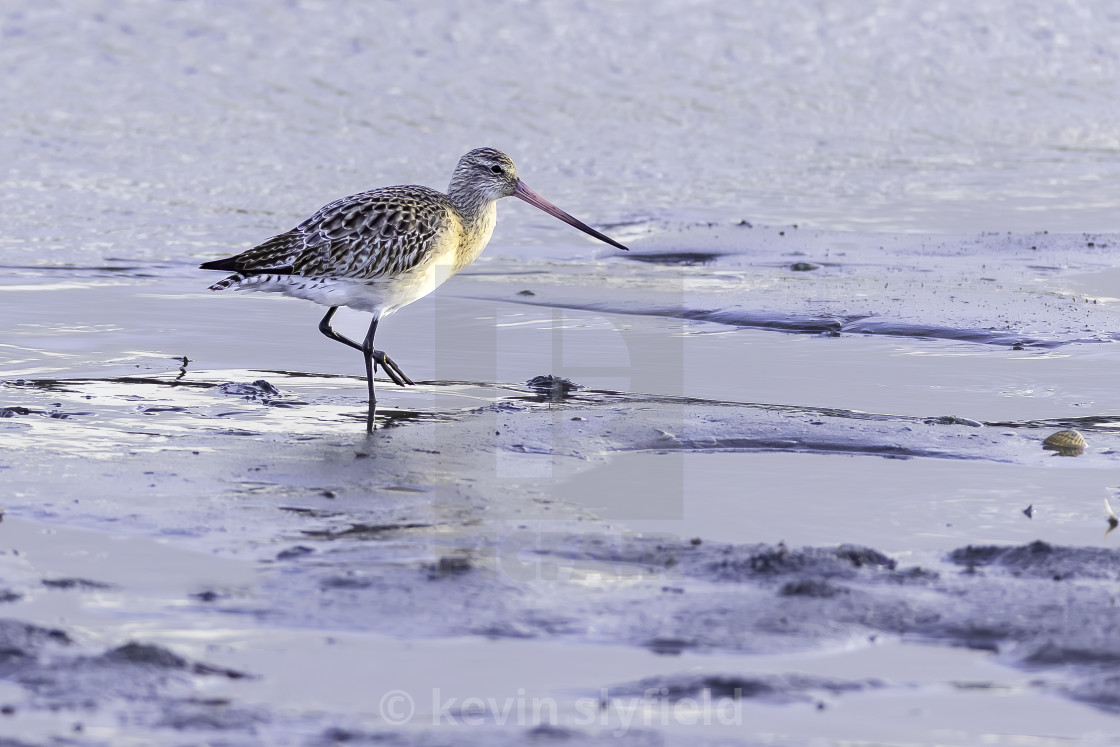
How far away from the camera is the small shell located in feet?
20.3

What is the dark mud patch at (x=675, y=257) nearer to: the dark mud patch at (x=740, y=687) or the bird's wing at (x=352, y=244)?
the bird's wing at (x=352, y=244)

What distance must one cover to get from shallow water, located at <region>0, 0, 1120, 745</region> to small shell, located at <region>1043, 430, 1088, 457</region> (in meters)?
0.13

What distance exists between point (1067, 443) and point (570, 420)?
2150mm

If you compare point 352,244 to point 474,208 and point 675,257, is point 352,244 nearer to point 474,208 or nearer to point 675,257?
point 474,208

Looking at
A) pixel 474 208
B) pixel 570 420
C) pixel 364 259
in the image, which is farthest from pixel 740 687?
pixel 474 208

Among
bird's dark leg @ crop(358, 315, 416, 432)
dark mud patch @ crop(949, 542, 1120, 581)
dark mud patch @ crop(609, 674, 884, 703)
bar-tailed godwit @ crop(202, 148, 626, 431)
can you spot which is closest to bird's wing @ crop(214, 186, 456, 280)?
bar-tailed godwit @ crop(202, 148, 626, 431)

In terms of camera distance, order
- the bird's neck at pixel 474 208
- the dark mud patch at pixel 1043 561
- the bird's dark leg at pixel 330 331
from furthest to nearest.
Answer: the bird's neck at pixel 474 208 → the bird's dark leg at pixel 330 331 → the dark mud patch at pixel 1043 561

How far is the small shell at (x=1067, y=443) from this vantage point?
618 centimetres

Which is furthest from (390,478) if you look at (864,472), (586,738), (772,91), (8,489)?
(772,91)

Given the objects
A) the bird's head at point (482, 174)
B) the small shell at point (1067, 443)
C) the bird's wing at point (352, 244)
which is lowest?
the small shell at point (1067, 443)

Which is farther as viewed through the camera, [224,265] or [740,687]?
[224,265]

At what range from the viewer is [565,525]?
521 cm

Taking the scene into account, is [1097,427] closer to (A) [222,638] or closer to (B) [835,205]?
(A) [222,638]

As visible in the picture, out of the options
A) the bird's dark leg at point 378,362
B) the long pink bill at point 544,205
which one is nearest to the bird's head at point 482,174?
the long pink bill at point 544,205
